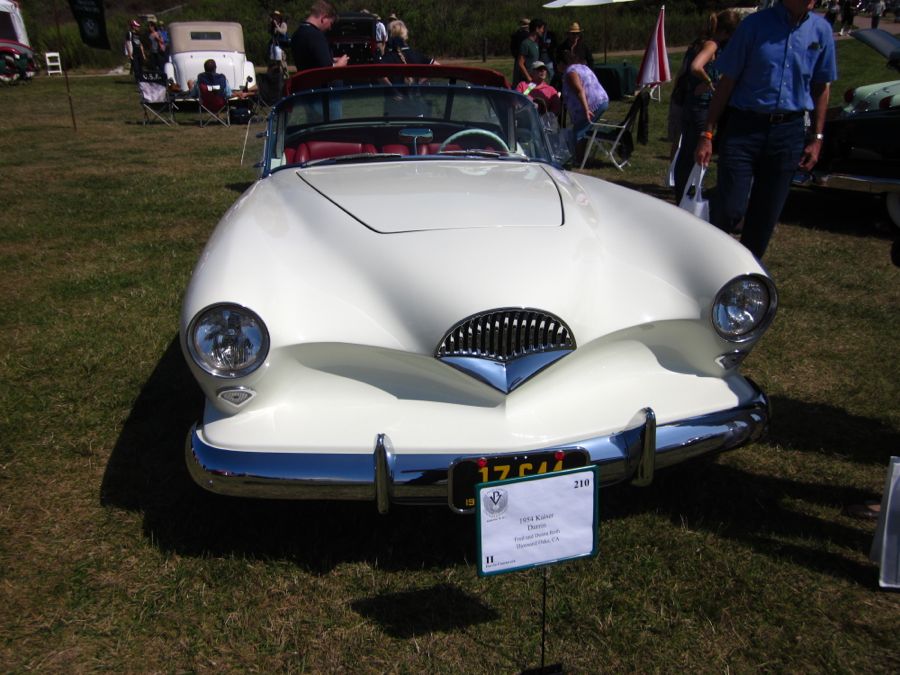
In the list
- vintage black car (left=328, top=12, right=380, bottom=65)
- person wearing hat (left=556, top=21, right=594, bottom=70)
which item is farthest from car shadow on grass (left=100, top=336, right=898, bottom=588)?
vintage black car (left=328, top=12, right=380, bottom=65)

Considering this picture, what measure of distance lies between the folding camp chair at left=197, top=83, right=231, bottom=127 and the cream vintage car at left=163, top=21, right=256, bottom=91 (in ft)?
5.85

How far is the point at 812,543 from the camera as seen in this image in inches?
98.6

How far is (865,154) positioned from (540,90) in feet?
14.6

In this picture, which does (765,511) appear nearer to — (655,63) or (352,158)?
(352,158)

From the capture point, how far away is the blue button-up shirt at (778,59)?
364 centimetres

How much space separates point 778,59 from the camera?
3.65 m

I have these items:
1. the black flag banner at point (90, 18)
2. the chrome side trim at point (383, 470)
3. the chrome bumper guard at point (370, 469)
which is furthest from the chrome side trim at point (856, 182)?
the black flag banner at point (90, 18)

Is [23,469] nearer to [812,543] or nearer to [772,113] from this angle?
[812,543]

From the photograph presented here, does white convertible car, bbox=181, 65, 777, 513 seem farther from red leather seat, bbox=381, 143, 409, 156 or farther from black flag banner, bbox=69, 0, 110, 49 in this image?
black flag banner, bbox=69, 0, 110, 49

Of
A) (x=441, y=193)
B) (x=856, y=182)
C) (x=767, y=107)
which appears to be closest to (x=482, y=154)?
(x=441, y=193)

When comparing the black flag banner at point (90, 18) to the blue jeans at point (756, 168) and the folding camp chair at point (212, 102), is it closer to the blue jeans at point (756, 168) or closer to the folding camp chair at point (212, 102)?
the folding camp chair at point (212, 102)

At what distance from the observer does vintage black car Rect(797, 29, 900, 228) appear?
6008mm

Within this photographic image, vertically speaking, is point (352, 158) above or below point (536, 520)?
above

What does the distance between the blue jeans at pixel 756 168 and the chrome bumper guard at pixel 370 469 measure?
6.88ft
